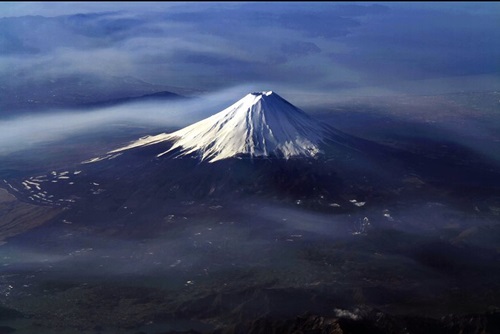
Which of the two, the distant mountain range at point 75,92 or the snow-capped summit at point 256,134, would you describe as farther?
the distant mountain range at point 75,92

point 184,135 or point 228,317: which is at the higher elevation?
point 184,135

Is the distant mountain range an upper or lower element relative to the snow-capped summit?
upper

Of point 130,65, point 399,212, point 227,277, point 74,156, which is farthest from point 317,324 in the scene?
point 130,65

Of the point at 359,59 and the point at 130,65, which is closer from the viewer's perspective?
the point at 130,65

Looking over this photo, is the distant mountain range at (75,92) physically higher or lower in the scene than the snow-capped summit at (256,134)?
higher

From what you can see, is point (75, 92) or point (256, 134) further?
point (75, 92)

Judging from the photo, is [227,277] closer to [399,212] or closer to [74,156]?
[399,212]

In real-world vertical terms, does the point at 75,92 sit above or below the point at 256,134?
above

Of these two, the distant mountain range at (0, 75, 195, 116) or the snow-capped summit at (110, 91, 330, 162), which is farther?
the distant mountain range at (0, 75, 195, 116)
